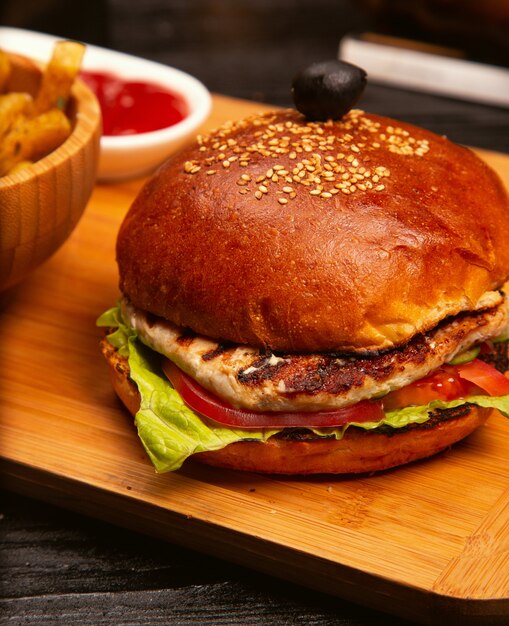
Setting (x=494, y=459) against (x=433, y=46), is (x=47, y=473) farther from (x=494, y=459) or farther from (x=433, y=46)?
(x=433, y=46)

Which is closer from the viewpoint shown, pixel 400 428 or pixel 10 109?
pixel 400 428

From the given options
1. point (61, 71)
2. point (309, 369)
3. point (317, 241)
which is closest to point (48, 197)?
point (61, 71)

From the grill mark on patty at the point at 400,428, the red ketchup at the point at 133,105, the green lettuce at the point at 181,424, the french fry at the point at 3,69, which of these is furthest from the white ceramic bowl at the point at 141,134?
the grill mark on patty at the point at 400,428

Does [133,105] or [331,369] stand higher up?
[331,369]

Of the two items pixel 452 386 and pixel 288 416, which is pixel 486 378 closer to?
pixel 452 386

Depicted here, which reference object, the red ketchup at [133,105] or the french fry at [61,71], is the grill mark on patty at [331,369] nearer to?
the french fry at [61,71]

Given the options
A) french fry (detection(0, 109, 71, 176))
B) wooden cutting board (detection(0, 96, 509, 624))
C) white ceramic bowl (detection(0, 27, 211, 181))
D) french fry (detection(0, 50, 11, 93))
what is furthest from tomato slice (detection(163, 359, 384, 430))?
white ceramic bowl (detection(0, 27, 211, 181))

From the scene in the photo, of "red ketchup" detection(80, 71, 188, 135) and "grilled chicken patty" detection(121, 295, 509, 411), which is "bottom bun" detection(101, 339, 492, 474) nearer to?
"grilled chicken patty" detection(121, 295, 509, 411)
